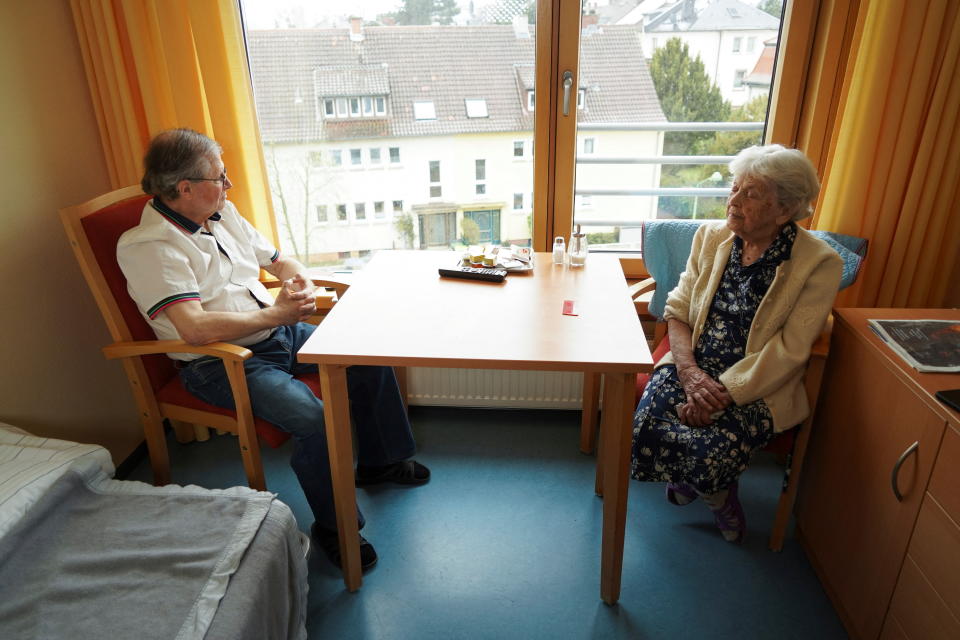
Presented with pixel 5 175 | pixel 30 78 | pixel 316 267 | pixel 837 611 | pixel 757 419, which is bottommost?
pixel 837 611

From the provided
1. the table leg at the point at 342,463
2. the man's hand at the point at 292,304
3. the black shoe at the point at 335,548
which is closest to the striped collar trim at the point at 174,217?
the man's hand at the point at 292,304

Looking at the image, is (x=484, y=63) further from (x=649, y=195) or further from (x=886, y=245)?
(x=886, y=245)

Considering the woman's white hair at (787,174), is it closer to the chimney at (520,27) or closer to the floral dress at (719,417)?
the floral dress at (719,417)

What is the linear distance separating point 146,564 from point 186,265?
0.83m

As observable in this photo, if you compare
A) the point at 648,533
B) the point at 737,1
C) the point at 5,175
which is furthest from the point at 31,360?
the point at 737,1

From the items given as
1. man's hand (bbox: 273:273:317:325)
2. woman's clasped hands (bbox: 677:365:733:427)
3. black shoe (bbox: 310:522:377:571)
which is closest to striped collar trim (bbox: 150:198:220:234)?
man's hand (bbox: 273:273:317:325)

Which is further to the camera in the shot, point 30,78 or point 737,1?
point 737,1

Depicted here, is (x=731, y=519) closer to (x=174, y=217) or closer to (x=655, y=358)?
(x=655, y=358)

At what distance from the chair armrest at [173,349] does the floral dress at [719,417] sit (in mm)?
1190


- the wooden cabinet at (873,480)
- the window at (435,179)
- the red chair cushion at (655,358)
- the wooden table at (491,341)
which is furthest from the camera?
the window at (435,179)

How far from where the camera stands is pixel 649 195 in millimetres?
2670

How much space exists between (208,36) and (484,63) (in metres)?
1.01

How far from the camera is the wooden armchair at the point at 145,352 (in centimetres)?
182

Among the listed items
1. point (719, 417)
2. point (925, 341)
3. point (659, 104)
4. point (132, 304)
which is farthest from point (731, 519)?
point (132, 304)
